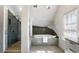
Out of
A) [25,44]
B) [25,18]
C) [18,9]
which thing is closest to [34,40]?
[25,44]

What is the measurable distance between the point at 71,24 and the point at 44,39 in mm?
395

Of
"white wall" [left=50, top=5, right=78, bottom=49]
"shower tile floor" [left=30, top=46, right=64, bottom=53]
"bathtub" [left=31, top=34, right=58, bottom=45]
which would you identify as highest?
"white wall" [left=50, top=5, right=78, bottom=49]

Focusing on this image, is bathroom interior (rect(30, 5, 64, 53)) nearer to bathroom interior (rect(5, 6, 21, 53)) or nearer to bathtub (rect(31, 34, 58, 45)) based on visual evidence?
bathtub (rect(31, 34, 58, 45))

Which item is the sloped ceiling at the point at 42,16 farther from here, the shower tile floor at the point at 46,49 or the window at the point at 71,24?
the shower tile floor at the point at 46,49

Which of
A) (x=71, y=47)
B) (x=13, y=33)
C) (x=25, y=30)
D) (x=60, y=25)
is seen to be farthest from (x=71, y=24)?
(x=13, y=33)

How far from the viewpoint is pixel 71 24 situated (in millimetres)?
1379

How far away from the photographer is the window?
1.33 metres

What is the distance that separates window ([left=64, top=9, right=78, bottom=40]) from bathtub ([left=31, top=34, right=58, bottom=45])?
0.17 m

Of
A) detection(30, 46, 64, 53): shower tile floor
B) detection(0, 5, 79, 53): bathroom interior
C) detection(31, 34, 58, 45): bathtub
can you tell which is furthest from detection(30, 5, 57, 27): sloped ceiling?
detection(30, 46, 64, 53): shower tile floor

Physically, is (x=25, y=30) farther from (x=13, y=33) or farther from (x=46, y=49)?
(x=46, y=49)

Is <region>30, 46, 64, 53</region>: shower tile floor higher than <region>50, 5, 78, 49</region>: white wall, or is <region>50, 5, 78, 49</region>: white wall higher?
<region>50, 5, 78, 49</region>: white wall
